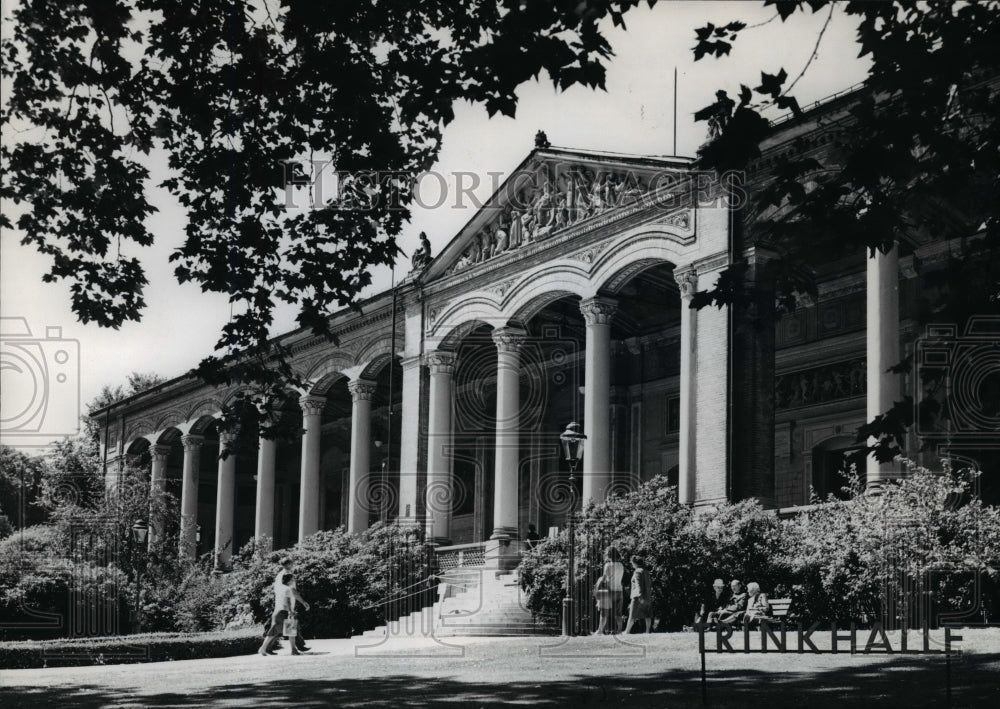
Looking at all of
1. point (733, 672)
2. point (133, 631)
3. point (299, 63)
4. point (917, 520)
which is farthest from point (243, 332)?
point (133, 631)

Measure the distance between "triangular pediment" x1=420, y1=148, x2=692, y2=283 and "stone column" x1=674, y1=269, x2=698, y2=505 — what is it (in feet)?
8.37

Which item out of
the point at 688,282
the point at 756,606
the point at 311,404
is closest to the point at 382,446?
the point at 311,404

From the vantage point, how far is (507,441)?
30453 mm

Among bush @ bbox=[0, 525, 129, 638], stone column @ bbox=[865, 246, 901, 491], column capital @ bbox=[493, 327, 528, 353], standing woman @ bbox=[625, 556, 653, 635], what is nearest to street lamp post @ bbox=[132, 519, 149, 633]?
bush @ bbox=[0, 525, 129, 638]

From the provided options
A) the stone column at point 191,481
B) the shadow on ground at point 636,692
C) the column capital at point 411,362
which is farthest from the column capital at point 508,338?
the shadow on ground at point 636,692

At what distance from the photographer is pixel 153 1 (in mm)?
11594

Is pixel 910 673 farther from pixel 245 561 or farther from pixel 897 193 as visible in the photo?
pixel 245 561

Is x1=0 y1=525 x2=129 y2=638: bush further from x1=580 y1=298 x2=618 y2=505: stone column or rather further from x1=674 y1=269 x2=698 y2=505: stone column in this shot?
x1=674 y1=269 x2=698 y2=505: stone column

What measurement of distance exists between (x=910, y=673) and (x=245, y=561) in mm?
26765

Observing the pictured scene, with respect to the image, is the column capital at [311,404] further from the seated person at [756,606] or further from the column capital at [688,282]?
the seated person at [756,606]

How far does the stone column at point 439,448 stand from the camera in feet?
111

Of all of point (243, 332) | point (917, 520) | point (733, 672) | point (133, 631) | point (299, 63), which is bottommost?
point (133, 631)

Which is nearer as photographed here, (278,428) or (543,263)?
(278,428)

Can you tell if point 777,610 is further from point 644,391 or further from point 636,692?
point 644,391
